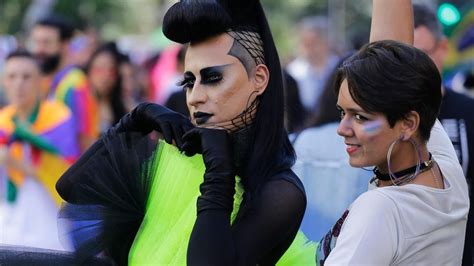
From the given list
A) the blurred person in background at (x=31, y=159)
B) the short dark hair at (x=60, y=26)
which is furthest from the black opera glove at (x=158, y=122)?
the short dark hair at (x=60, y=26)

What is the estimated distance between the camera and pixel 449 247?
2.67 m

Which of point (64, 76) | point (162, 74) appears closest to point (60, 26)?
point (64, 76)

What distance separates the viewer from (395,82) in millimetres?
2598

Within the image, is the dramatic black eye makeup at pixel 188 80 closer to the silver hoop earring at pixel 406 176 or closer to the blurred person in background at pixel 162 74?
the silver hoop earring at pixel 406 176

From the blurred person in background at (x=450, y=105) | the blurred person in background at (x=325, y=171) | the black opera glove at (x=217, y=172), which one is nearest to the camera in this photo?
the black opera glove at (x=217, y=172)

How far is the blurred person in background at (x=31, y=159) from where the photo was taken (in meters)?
6.44

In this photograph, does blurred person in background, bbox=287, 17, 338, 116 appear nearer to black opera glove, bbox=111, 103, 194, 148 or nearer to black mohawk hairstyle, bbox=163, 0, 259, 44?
black opera glove, bbox=111, 103, 194, 148

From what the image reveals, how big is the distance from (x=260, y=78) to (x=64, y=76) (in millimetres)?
5459

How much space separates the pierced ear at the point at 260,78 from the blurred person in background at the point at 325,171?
1026 millimetres

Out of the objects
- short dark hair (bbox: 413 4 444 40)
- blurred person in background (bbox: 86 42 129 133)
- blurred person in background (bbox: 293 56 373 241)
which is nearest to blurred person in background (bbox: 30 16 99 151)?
blurred person in background (bbox: 86 42 129 133)

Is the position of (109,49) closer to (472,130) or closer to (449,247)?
(472,130)

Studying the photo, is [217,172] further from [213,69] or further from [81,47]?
[81,47]

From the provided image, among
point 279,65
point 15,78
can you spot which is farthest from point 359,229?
point 15,78

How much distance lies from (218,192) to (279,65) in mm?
611
